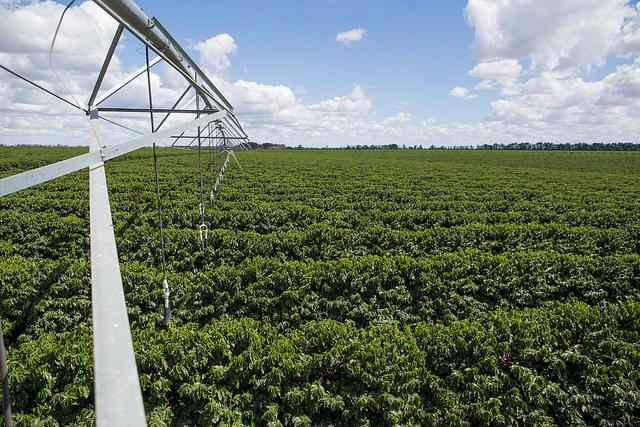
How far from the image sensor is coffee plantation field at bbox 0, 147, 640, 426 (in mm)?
5172

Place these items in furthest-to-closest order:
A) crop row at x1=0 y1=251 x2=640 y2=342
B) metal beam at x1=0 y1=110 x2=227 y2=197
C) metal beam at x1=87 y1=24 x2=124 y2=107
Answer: crop row at x1=0 y1=251 x2=640 y2=342 < metal beam at x1=87 y1=24 x2=124 y2=107 < metal beam at x1=0 y1=110 x2=227 y2=197

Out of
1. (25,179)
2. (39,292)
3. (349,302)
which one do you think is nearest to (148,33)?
(25,179)

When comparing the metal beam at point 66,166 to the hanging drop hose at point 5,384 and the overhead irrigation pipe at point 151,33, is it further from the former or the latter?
the overhead irrigation pipe at point 151,33

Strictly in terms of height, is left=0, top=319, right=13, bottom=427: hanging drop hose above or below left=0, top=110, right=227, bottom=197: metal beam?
below

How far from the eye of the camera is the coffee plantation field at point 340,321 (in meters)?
5.17

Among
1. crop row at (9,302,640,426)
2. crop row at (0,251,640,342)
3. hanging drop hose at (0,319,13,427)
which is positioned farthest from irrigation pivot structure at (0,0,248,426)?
crop row at (0,251,640,342)

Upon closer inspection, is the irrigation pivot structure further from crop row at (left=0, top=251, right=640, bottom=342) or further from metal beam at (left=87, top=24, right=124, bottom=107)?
crop row at (left=0, top=251, right=640, bottom=342)

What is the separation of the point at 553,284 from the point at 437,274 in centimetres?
270

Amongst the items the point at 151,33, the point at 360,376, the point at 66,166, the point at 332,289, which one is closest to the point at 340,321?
the point at 332,289

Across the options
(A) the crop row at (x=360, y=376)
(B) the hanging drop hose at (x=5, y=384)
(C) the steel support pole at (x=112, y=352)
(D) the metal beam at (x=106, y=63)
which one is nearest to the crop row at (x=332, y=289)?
(A) the crop row at (x=360, y=376)

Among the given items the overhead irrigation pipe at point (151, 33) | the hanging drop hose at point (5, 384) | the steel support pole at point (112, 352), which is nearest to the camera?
the steel support pole at point (112, 352)

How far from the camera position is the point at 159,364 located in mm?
5566

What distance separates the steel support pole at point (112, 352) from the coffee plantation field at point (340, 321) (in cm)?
359

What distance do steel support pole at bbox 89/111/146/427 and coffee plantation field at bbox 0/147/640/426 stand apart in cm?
359
